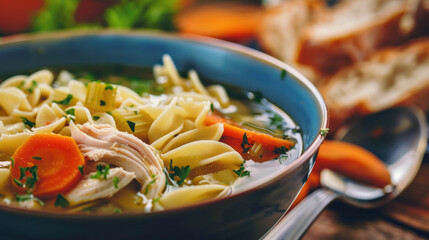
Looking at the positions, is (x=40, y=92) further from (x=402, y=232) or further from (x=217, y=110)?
(x=402, y=232)

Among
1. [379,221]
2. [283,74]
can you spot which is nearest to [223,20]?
[283,74]

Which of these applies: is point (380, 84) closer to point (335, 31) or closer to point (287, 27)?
point (335, 31)

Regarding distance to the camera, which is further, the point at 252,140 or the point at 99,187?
the point at 252,140

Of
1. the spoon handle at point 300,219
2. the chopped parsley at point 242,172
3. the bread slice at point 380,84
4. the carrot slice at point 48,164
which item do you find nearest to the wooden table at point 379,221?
the spoon handle at point 300,219

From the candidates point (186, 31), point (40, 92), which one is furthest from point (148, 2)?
point (40, 92)

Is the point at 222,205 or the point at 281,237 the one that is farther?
the point at 281,237

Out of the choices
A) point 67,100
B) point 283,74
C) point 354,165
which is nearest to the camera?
point 67,100

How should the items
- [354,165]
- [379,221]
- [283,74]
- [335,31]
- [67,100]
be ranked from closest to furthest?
[67,100], [283,74], [379,221], [354,165], [335,31]
